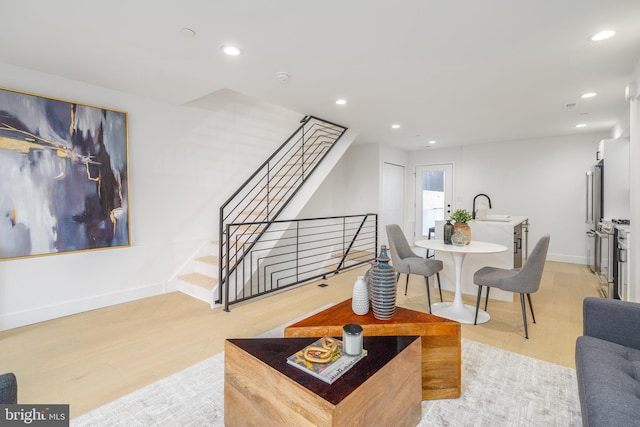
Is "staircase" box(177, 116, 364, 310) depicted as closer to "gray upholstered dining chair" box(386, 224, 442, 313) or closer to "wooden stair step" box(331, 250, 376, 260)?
"gray upholstered dining chair" box(386, 224, 442, 313)

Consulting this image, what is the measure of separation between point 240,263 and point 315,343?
95.3 inches

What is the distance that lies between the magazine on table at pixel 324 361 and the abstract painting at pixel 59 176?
10.0 ft

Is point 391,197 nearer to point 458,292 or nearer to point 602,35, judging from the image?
point 458,292

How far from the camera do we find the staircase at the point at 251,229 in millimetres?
3607

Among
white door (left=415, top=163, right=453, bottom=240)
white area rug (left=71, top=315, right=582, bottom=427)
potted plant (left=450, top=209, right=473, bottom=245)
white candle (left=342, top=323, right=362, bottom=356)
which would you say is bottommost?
white area rug (left=71, top=315, right=582, bottom=427)

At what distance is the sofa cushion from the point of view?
1.10 metres

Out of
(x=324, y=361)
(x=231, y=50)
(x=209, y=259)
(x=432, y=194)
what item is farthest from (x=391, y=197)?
(x=324, y=361)

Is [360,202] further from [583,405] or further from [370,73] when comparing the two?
[583,405]

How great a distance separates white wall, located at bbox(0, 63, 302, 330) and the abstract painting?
0.12 m

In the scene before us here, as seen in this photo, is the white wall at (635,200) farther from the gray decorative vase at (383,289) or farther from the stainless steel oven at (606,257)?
the gray decorative vase at (383,289)

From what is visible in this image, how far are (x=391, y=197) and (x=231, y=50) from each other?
539 centimetres

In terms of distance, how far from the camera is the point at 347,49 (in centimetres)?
258

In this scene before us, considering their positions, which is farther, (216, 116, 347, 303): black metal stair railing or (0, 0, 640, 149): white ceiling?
(216, 116, 347, 303): black metal stair railing

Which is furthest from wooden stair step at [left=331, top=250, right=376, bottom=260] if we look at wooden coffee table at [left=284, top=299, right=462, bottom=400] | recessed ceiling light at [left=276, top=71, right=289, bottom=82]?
wooden coffee table at [left=284, top=299, right=462, bottom=400]
